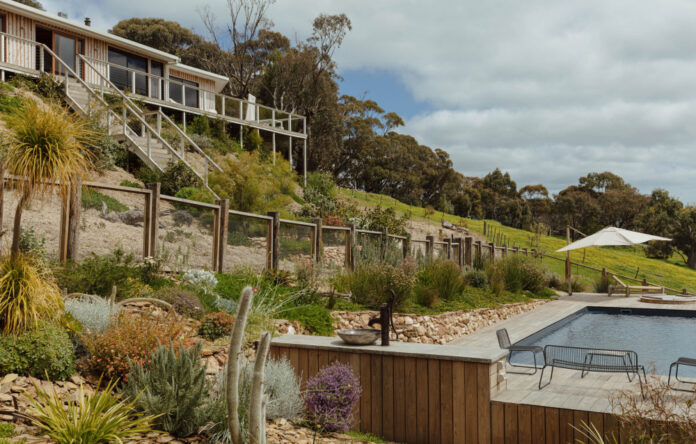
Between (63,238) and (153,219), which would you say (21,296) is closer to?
(63,238)

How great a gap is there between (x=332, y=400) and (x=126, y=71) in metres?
20.3

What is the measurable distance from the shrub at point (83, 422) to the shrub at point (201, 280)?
356cm

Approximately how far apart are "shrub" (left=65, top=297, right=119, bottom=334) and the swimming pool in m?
7.30

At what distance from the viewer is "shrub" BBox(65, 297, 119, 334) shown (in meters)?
4.92

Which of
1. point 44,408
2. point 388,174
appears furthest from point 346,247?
point 388,174

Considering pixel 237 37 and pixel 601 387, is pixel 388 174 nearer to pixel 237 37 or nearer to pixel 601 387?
pixel 237 37

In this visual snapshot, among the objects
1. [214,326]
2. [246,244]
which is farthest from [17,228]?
[246,244]

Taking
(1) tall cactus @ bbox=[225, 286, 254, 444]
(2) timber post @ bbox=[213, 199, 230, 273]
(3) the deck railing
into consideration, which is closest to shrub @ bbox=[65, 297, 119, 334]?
(1) tall cactus @ bbox=[225, 286, 254, 444]

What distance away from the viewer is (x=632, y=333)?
1300 centimetres

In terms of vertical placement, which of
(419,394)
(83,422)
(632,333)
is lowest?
(632,333)

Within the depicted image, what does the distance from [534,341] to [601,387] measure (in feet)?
16.8

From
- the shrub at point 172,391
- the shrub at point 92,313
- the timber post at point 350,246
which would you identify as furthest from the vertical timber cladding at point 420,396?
the timber post at point 350,246

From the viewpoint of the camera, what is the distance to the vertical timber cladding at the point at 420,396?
475cm

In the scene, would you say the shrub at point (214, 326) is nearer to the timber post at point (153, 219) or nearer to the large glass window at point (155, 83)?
the timber post at point (153, 219)
